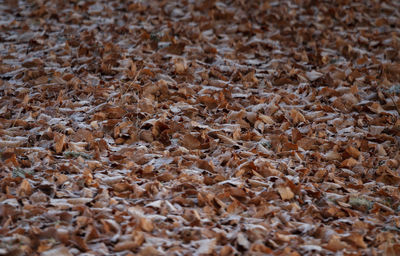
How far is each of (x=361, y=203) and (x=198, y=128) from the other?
1.35 metres

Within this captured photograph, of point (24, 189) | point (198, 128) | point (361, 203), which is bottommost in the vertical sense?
point (361, 203)

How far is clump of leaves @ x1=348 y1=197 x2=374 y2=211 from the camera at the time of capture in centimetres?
310

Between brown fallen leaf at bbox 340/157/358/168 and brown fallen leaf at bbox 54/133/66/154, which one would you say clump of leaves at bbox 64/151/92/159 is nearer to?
brown fallen leaf at bbox 54/133/66/154

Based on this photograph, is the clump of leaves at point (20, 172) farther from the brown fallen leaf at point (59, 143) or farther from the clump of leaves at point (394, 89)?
the clump of leaves at point (394, 89)

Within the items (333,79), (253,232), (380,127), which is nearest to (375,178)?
(380,127)

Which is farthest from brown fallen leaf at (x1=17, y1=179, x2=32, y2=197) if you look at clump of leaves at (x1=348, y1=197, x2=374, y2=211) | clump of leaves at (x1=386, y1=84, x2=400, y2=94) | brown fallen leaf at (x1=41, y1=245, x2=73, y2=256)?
clump of leaves at (x1=386, y1=84, x2=400, y2=94)

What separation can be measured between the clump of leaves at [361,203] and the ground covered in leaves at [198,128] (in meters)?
0.01

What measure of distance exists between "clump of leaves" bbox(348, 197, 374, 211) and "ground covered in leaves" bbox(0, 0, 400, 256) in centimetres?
1

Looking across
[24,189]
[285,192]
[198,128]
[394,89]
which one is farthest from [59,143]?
[394,89]

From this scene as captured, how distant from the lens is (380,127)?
4.04m

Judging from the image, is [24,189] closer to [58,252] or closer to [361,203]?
[58,252]

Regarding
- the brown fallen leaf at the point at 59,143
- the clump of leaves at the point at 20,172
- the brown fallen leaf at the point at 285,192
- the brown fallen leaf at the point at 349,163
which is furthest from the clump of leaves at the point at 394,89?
the clump of leaves at the point at 20,172

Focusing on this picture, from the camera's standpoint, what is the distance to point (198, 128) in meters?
3.82

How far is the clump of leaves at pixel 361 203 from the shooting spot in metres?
3.10
